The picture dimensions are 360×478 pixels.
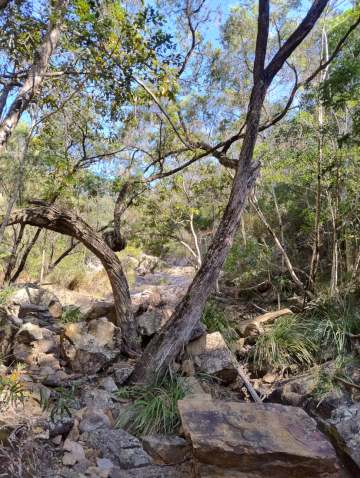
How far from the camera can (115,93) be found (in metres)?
5.39

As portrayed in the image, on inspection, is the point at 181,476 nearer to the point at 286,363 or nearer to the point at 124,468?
the point at 124,468

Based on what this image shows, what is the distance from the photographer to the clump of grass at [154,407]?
3.71 m

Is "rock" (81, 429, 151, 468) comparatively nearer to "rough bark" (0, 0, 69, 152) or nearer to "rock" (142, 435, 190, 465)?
"rock" (142, 435, 190, 465)

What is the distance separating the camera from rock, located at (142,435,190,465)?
129 inches

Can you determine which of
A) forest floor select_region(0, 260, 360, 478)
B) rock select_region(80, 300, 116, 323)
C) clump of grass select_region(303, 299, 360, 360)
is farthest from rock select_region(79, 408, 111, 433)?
clump of grass select_region(303, 299, 360, 360)

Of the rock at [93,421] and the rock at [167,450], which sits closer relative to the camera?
the rock at [167,450]

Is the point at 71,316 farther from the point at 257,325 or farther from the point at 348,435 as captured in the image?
the point at 348,435

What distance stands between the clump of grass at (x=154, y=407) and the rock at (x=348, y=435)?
4.71ft

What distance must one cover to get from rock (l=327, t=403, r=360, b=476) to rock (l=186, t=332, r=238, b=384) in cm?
158

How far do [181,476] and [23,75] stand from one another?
5.18 m

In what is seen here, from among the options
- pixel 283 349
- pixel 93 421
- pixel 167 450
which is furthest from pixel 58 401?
pixel 283 349

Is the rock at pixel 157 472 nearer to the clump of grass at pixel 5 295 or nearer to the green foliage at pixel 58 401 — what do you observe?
the green foliage at pixel 58 401

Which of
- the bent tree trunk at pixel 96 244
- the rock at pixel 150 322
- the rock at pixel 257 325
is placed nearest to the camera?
the bent tree trunk at pixel 96 244

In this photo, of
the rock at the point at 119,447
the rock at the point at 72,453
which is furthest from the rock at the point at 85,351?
the rock at the point at 72,453
